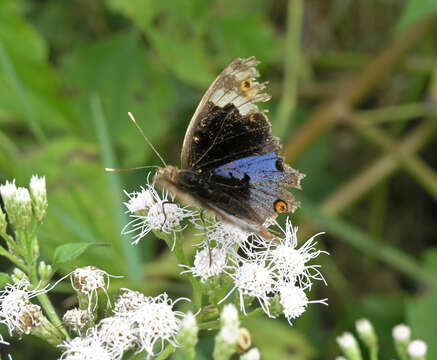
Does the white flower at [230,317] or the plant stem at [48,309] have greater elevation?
the plant stem at [48,309]

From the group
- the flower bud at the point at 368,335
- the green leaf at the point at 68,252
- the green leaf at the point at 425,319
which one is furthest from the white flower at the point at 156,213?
the green leaf at the point at 425,319

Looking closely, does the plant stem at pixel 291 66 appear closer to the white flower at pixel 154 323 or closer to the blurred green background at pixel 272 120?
the blurred green background at pixel 272 120

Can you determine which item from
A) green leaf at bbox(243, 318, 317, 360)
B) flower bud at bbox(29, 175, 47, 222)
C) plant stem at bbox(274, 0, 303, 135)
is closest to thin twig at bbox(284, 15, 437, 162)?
plant stem at bbox(274, 0, 303, 135)

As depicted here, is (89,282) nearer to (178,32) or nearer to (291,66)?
(178,32)

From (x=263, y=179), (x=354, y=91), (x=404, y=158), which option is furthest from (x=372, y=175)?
(x=263, y=179)

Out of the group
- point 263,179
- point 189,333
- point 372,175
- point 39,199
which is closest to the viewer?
point 189,333

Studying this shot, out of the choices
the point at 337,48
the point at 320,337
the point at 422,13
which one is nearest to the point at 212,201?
the point at 422,13
